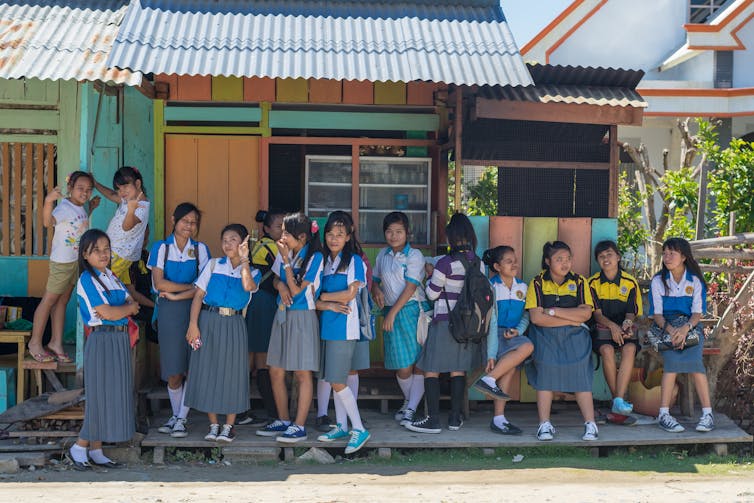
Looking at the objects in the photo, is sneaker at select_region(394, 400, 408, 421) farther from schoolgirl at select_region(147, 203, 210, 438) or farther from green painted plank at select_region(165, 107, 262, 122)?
green painted plank at select_region(165, 107, 262, 122)

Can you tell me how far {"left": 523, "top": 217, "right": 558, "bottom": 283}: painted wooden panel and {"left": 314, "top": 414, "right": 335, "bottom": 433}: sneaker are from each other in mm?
2108

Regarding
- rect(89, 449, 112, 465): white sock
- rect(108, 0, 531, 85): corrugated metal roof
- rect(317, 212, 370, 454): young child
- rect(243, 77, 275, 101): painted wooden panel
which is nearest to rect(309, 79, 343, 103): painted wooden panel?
rect(243, 77, 275, 101): painted wooden panel

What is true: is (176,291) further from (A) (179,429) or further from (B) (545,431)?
(B) (545,431)

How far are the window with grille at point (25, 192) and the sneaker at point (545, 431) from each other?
4774 mm

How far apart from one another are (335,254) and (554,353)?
1955mm

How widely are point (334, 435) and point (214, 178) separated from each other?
269cm

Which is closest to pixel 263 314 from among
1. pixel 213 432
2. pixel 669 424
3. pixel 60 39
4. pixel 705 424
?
pixel 213 432

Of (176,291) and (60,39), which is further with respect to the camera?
(60,39)

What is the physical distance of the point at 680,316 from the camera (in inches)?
278

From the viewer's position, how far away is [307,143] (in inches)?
306

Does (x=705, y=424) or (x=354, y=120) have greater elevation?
(x=354, y=120)

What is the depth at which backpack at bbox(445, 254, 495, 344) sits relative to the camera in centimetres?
655

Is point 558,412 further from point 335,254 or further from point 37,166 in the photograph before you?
point 37,166

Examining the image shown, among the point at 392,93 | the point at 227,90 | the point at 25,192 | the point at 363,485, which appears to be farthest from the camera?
the point at 25,192
